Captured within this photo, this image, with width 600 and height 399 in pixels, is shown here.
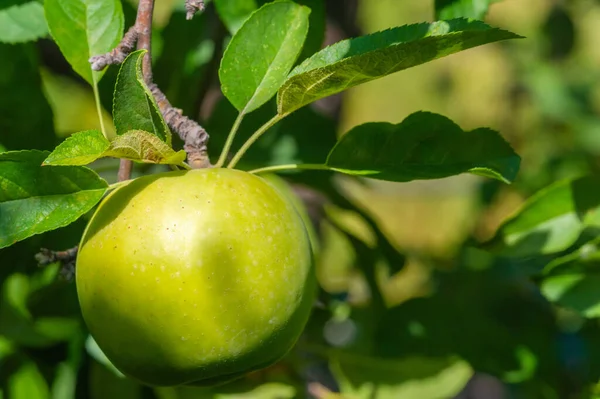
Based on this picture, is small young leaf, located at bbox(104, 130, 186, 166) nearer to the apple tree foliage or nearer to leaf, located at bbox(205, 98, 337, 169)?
the apple tree foliage

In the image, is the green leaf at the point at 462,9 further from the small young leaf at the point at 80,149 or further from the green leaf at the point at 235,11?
the small young leaf at the point at 80,149

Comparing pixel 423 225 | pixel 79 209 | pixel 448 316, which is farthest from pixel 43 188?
pixel 423 225

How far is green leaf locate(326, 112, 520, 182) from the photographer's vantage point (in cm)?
72

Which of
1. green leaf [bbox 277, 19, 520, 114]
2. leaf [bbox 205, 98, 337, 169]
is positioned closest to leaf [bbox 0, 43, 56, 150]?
leaf [bbox 205, 98, 337, 169]

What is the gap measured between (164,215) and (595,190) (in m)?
0.54

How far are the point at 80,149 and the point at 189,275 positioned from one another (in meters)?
0.12

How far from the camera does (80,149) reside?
58cm

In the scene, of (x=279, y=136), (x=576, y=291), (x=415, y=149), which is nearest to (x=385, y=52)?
(x=415, y=149)

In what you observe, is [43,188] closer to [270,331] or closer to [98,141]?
[98,141]

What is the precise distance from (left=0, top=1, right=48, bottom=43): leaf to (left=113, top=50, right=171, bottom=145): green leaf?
320 millimetres

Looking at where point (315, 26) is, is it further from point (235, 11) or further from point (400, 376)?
point (400, 376)

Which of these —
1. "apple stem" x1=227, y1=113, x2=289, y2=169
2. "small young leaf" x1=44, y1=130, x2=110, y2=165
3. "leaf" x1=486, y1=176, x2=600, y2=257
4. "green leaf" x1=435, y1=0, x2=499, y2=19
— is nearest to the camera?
"small young leaf" x1=44, y1=130, x2=110, y2=165

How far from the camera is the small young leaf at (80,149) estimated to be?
0.57 m

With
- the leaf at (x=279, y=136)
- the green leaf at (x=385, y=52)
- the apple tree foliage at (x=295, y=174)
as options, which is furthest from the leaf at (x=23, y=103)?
the green leaf at (x=385, y=52)
